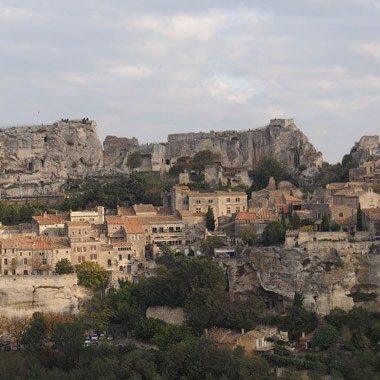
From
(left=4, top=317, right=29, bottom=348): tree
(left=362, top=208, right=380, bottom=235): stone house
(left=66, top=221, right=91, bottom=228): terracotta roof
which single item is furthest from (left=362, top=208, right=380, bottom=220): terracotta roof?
(left=4, top=317, right=29, bottom=348): tree

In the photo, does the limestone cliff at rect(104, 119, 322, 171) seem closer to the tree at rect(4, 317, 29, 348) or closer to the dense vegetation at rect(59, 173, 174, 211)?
the dense vegetation at rect(59, 173, 174, 211)

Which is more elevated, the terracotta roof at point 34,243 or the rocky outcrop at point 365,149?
the rocky outcrop at point 365,149

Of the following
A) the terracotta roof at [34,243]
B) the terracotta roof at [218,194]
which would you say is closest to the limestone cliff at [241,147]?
the terracotta roof at [218,194]

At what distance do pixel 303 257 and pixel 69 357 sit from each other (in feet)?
37.1

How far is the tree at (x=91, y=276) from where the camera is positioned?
4400 centimetres

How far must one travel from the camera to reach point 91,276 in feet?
145

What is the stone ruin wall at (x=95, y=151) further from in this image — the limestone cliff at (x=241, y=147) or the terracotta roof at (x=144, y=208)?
the terracotta roof at (x=144, y=208)

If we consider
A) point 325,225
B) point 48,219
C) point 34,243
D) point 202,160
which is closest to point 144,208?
point 48,219

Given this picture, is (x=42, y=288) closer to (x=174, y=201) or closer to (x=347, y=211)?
(x=174, y=201)

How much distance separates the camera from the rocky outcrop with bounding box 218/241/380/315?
41.8 meters

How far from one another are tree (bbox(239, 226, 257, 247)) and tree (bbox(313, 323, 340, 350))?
7921 mm

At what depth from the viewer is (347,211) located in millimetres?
47969

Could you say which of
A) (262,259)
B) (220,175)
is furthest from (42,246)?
(220,175)

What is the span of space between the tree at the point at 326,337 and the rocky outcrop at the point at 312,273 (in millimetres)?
1989
